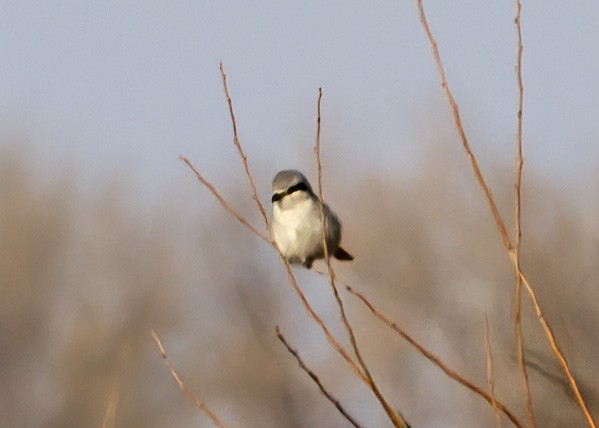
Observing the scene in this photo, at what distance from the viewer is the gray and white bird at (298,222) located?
525 cm

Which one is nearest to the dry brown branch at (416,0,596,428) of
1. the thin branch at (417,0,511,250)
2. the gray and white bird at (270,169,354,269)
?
the thin branch at (417,0,511,250)

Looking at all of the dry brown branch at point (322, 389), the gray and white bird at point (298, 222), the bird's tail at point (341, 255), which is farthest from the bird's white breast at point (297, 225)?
the dry brown branch at point (322, 389)

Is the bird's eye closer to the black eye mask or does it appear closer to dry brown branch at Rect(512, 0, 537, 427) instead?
the black eye mask

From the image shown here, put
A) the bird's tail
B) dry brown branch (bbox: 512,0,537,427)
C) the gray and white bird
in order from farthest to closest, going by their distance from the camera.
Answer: the bird's tail → the gray and white bird → dry brown branch (bbox: 512,0,537,427)

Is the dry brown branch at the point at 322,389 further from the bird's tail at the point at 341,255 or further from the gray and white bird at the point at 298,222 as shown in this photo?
the bird's tail at the point at 341,255

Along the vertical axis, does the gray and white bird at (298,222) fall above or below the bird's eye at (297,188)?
below

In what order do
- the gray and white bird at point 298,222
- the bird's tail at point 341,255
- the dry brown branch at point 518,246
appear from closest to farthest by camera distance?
1. the dry brown branch at point 518,246
2. the gray and white bird at point 298,222
3. the bird's tail at point 341,255

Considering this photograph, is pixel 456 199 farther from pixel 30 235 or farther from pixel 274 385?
pixel 30 235

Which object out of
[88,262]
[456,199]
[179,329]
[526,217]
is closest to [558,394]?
[526,217]

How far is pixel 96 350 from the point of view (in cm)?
2098

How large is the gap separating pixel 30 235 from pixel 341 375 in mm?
8288

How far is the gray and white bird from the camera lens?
5.25 metres

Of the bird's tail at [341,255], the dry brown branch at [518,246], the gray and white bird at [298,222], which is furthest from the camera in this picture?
the bird's tail at [341,255]

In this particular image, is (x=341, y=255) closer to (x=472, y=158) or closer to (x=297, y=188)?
(x=297, y=188)
